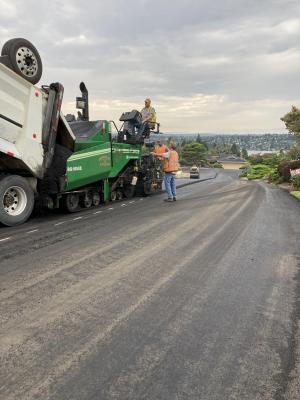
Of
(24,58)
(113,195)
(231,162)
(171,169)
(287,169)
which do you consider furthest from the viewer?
(231,162)

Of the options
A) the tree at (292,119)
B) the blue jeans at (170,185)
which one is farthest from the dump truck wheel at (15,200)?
the tree at (292,119)

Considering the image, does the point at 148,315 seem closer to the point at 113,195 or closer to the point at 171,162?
the point at 113,195

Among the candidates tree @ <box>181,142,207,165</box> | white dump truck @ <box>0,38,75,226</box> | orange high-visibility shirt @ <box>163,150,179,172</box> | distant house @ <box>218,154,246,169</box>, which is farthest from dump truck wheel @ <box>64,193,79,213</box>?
distant house @ <box>218,154,246,169</box>

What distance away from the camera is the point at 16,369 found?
2.69 m

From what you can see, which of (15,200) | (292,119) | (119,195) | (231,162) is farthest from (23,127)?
(231,162)

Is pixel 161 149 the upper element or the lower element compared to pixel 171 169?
upper

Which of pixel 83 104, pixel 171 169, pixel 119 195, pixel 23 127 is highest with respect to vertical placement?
pixel 83 104

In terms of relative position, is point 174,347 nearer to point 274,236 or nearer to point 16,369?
point 16,369

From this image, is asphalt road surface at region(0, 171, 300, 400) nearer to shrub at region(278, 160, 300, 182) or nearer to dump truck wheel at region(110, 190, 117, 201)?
dump truck wheel at region(110, 190, 117, 201)

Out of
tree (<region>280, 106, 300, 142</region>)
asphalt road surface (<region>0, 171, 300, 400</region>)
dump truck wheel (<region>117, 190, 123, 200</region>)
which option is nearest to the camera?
asphalt road surface (<region>0, 171, 300, 400</region>)

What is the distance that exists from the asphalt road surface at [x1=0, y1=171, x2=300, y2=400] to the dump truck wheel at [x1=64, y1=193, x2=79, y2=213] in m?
2.07

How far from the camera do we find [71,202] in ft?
30.6

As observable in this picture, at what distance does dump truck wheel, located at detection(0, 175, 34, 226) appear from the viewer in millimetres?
7395

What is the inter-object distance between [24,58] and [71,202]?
10.8 feet
